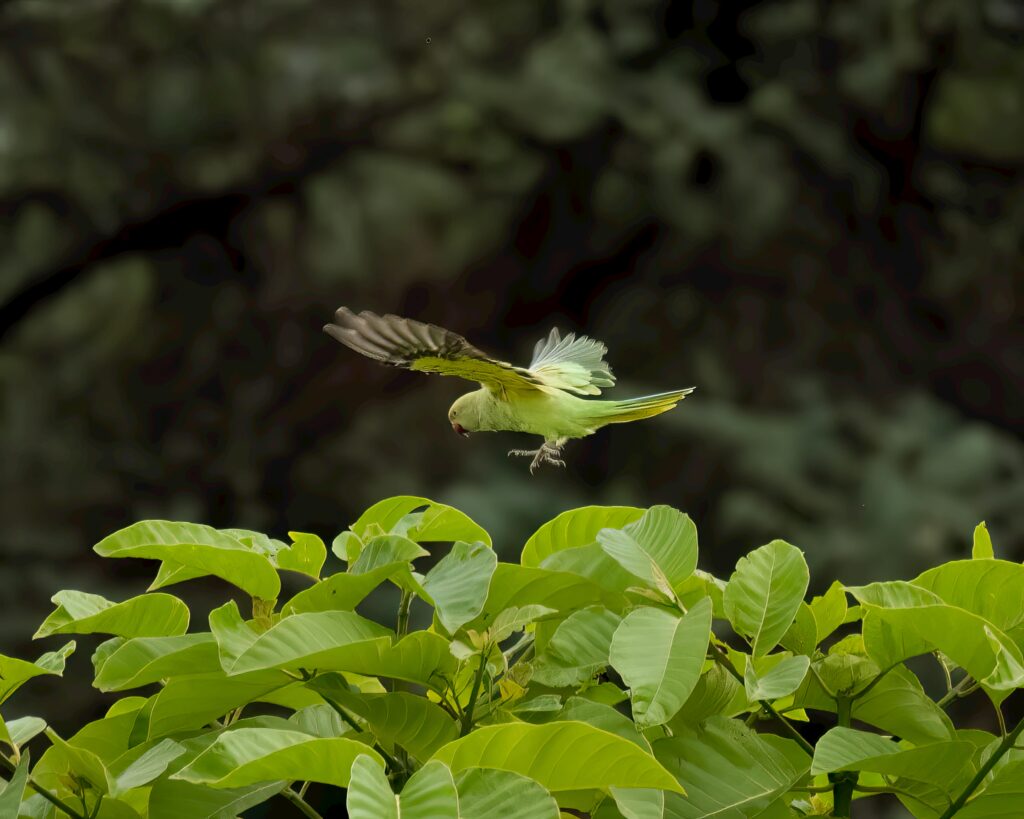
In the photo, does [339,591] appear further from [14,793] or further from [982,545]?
[982,545]

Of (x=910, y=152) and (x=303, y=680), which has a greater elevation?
(x=303, y=680)

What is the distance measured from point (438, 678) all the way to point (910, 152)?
83.8 inches

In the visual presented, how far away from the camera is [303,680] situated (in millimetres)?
381

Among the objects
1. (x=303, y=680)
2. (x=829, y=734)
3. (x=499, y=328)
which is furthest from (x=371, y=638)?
(x=499, y=328)

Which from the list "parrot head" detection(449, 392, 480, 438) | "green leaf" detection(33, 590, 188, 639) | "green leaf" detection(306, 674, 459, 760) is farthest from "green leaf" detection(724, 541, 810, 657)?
"parrot head" detection(449, 392, 480, 438)

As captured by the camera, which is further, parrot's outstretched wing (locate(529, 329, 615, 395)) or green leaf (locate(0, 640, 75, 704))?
parrot's outstretched wing (locate(529, 329, 615, 395))

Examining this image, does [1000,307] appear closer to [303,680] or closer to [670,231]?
[670,231]

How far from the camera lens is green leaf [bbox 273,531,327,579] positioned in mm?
431

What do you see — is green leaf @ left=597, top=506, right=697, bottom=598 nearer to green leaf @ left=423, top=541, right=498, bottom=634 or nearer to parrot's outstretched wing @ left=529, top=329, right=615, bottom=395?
green leaf @ left=423, top=541, right=498, bottom=634

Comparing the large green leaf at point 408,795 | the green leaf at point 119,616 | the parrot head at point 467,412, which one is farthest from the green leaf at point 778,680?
the parrot head at point 467,412

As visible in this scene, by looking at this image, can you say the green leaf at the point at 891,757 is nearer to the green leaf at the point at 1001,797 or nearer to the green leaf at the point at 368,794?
the green leaf at the point at 1001,797

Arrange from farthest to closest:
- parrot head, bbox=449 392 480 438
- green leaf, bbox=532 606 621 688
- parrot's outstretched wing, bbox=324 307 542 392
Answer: parrot head, bbox=449 392 480 438
parrot's outstretched wing, bbox=324 307 542 392
green leaf, bbox=532 606 621 688

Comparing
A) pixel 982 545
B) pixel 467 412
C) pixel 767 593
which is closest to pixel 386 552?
pixel 767 593

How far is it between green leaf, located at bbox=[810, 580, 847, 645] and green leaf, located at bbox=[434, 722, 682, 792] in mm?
148
